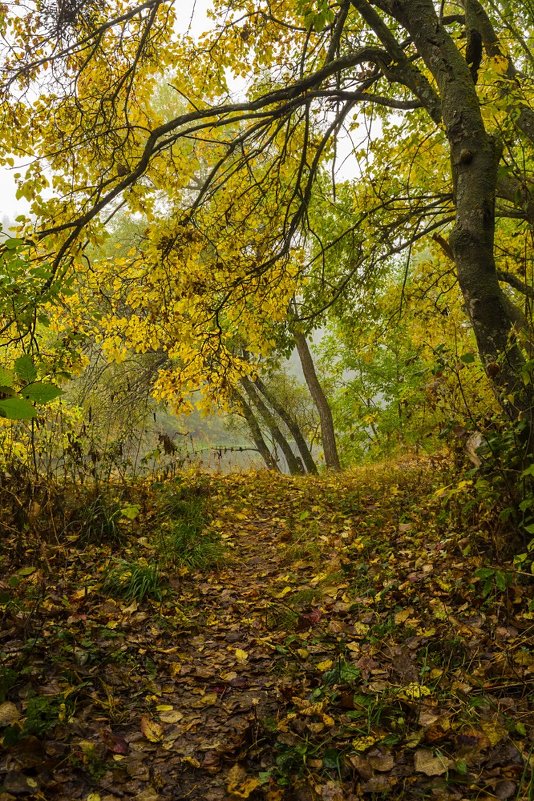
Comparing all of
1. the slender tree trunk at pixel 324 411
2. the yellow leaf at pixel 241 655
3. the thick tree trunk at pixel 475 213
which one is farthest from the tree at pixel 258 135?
the slender tree trunk at pixel 324 411

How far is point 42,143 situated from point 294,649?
4.55 meters

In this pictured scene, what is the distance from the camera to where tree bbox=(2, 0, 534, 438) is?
3.41m

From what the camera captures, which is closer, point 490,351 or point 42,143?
point 490,351

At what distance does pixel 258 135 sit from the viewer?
5.00 m

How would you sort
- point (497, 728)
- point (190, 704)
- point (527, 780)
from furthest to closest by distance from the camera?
point (190, 704), point (497, 728), point (527, 780)

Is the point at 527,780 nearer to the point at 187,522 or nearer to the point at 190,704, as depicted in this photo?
the point at 190,704

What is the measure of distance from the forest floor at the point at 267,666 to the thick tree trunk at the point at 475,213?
973 millimetres

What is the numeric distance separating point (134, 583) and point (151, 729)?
1416mm

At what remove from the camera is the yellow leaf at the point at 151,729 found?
7.63 feet

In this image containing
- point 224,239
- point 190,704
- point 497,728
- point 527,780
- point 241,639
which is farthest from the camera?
point 224,239

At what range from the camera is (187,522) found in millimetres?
5211

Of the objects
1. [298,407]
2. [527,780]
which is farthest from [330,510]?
[298,407]

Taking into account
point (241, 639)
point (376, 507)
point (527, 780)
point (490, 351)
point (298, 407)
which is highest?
point (298, 407)

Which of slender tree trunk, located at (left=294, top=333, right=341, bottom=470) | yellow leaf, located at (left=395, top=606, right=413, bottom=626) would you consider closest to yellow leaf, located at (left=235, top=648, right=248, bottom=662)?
yellow leaf, located at (left=395, top=606, right=413, bottom=626)
